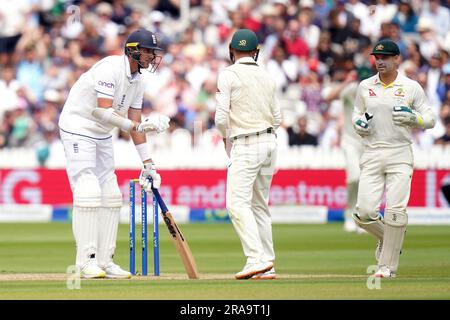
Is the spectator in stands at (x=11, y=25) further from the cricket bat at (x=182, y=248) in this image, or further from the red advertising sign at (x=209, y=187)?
the cricket bat at (x=182, y=248)

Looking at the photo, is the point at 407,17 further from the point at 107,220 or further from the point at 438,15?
the point at 107,220

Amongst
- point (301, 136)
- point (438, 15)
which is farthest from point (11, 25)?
point (438, 15)

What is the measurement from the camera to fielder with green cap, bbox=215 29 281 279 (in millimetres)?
9508

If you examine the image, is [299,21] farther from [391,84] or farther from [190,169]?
[391,84]

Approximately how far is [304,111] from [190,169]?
7.42 feet

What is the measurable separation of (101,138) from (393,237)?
2.37m

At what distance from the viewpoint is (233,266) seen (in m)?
11.4

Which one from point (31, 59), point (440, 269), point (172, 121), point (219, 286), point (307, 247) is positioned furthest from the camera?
point (31, 59)

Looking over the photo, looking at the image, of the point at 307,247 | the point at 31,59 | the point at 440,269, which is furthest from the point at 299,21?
the point at 440,269

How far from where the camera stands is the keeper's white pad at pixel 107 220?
989 cm

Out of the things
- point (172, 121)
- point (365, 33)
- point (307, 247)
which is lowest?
point (307, 247)

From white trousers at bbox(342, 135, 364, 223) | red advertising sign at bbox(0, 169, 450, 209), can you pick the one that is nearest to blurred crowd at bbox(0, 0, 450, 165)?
red advertising sign at bbox(0, 169, 450, 209)

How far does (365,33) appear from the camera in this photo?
827 inches

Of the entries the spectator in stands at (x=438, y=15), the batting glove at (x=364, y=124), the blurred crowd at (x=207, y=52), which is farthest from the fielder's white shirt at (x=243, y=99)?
the spectator in stands at (x=438, y=15)
